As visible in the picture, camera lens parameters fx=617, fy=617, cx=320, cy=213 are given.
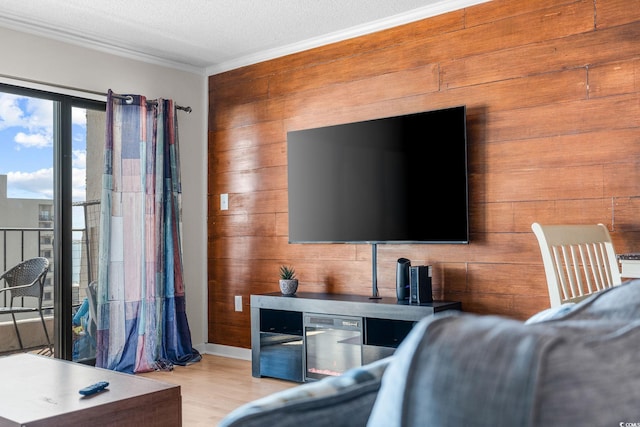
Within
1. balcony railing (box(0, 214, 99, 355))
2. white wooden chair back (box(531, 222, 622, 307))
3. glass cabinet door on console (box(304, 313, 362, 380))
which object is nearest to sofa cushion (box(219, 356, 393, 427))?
white wooden chair back (box(531, 222, 622, 307))

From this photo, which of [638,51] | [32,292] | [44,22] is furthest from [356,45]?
[32,292]

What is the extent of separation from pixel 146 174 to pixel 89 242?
2.12 feet

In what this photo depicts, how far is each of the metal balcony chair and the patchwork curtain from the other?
375 mm

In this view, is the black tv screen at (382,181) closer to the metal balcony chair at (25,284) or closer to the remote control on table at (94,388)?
the metal balcony chair at (25,284)

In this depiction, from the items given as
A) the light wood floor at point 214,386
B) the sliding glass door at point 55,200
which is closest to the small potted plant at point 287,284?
the light wood floor at point 214,386

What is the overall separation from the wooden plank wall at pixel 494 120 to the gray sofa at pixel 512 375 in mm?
2974

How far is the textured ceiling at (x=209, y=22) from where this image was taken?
3816 millimetres

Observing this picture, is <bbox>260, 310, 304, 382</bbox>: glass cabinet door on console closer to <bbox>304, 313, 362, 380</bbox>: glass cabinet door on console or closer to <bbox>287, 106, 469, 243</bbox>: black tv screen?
<bbox>304, 313, 362, 380</bbox>: glass cabinet door on console

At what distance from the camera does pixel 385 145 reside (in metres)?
3.88

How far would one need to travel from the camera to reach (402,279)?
12.2 feet

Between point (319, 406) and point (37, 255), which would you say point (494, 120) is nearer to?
point (37, 255)

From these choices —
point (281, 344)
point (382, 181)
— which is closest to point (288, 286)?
point (281, 344)

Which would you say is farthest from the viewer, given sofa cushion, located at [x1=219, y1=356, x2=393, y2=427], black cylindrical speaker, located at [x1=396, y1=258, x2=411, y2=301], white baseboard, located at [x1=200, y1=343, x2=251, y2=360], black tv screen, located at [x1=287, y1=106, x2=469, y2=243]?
white baseboard, located at [x1=200, y1=343, x2=251, y2=360]

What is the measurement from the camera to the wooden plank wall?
3.21 metres
